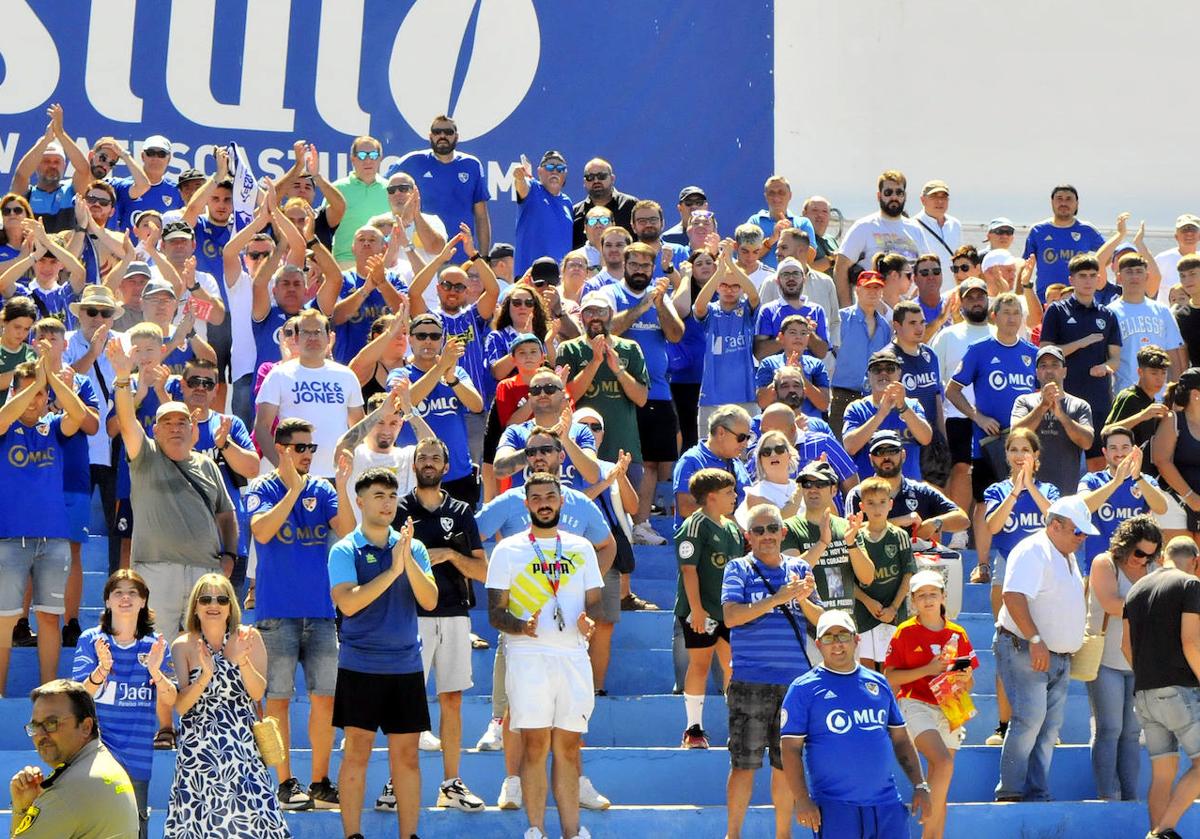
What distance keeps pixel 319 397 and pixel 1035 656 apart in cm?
410

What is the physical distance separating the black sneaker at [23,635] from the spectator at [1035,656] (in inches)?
200

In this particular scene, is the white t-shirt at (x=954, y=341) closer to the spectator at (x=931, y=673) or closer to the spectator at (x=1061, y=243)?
the spectator at (x=1061, y=243)

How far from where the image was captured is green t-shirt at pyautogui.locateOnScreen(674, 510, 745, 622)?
32.5 feet

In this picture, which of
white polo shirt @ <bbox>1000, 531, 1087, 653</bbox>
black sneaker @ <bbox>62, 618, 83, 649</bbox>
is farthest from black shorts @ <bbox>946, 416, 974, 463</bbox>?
black sneaker @ <bbox>62, 618, 83, 649</bbox>

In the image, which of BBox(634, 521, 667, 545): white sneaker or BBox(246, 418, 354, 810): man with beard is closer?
BBox(246, 418, 354, 810): man with beard

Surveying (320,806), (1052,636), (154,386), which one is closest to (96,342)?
(154,386)

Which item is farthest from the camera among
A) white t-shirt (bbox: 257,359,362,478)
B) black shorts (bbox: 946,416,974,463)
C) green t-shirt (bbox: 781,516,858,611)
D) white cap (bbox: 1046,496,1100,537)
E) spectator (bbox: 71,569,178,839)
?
black shorts (bbox: 946,416,974,463)

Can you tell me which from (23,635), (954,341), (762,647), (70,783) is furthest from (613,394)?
(70,783)

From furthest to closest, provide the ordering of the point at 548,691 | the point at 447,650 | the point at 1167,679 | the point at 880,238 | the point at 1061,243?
1. the point at 1061,243
2. the point at 880,238
3. the point at 1167,679
4. the point at 447,650
5. the point at 548,691

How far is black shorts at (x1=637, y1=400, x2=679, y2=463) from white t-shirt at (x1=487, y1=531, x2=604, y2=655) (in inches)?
135

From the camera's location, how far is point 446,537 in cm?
945

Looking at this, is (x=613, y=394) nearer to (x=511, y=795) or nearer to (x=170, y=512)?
(x=170, y=512)

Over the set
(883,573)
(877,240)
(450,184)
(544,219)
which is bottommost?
(883,573)

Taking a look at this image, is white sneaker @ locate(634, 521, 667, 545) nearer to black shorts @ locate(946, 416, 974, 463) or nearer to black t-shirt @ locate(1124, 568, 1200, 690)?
black shorts @ locate(946, 416, 974, 463)
